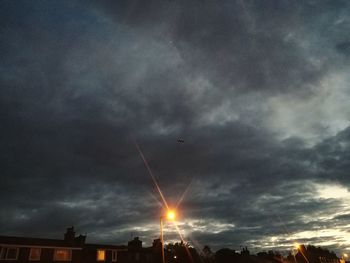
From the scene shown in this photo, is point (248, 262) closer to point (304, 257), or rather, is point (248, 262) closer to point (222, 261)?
point (222, 261)

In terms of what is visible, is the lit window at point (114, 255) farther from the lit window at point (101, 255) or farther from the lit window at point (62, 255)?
the lit window at point (62, 255)

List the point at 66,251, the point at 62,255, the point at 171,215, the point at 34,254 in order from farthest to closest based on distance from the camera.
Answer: the point at 66,251, the point at 62,255, the point at 34,254, the point at 171,215

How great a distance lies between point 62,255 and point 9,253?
25.4 ft

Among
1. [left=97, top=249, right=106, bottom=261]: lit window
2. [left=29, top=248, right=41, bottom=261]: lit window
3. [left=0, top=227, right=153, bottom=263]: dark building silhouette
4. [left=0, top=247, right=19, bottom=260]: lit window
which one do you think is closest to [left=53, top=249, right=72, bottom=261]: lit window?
[left=0, top=227, right=153, bottom=263]: dark building silhouette

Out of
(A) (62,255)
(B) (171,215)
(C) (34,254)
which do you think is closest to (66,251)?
(A) (62,255)

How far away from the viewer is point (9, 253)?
3938 centimetres

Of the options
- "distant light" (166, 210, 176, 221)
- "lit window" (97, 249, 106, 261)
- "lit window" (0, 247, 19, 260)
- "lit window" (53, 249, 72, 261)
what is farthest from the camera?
"lit window" (97, 249, 106, 261)

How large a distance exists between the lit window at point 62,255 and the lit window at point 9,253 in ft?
18.5

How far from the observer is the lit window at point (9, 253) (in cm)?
3874

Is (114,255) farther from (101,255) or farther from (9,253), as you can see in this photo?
(9,253)

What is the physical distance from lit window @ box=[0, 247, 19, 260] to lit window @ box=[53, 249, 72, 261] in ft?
18.5

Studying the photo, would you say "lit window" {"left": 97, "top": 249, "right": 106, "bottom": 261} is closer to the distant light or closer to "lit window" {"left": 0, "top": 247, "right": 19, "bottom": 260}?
"lit window" {"left": 0, "top": 247, "right": 19, "bottom": 260}

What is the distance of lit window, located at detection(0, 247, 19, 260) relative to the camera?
38.7 metres

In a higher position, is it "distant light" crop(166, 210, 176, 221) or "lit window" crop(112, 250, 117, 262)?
"distant light" crop(166, 210, 176, 221)
